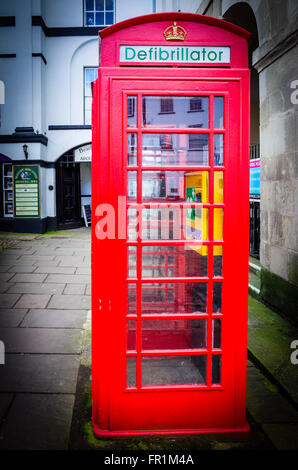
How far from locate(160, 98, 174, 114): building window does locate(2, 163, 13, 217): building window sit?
1405cm

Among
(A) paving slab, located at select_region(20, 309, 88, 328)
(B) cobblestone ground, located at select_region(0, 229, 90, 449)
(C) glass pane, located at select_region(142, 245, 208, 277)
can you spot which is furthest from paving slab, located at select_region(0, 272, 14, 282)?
(C) glass pane, located at select_region(142, 245, 208, 277)

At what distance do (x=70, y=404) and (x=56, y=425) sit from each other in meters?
0.28

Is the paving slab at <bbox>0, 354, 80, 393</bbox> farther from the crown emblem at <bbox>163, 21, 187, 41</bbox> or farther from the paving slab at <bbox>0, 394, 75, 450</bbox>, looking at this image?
the crown emblem at <bbox>163, 21, 187, 41</bbox>

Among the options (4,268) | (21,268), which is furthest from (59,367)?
(4,268)

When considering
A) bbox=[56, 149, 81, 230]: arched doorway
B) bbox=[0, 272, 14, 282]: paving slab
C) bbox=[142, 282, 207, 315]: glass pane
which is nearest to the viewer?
bbox=[142, 282, 207, 315]: glass pane

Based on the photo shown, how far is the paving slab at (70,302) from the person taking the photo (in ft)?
17.5

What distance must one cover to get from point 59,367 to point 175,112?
2629 mm

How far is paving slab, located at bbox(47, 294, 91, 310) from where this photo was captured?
533 cm

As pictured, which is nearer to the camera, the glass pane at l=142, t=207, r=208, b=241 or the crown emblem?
the crown emblem

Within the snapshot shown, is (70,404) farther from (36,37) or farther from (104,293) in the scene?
(36,37)

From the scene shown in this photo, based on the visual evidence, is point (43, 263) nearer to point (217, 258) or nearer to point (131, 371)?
point (131, 371)

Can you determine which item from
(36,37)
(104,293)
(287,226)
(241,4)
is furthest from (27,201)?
(104,293)

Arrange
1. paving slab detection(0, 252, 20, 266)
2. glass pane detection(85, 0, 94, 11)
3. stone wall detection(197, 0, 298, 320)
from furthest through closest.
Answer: glass pane detection(85, 0, 94, 11) → paving slab detection(0, 252, 20, 266) → stone wall detection(197, 0, 298, 320)

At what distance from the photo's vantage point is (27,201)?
47.4 ft
